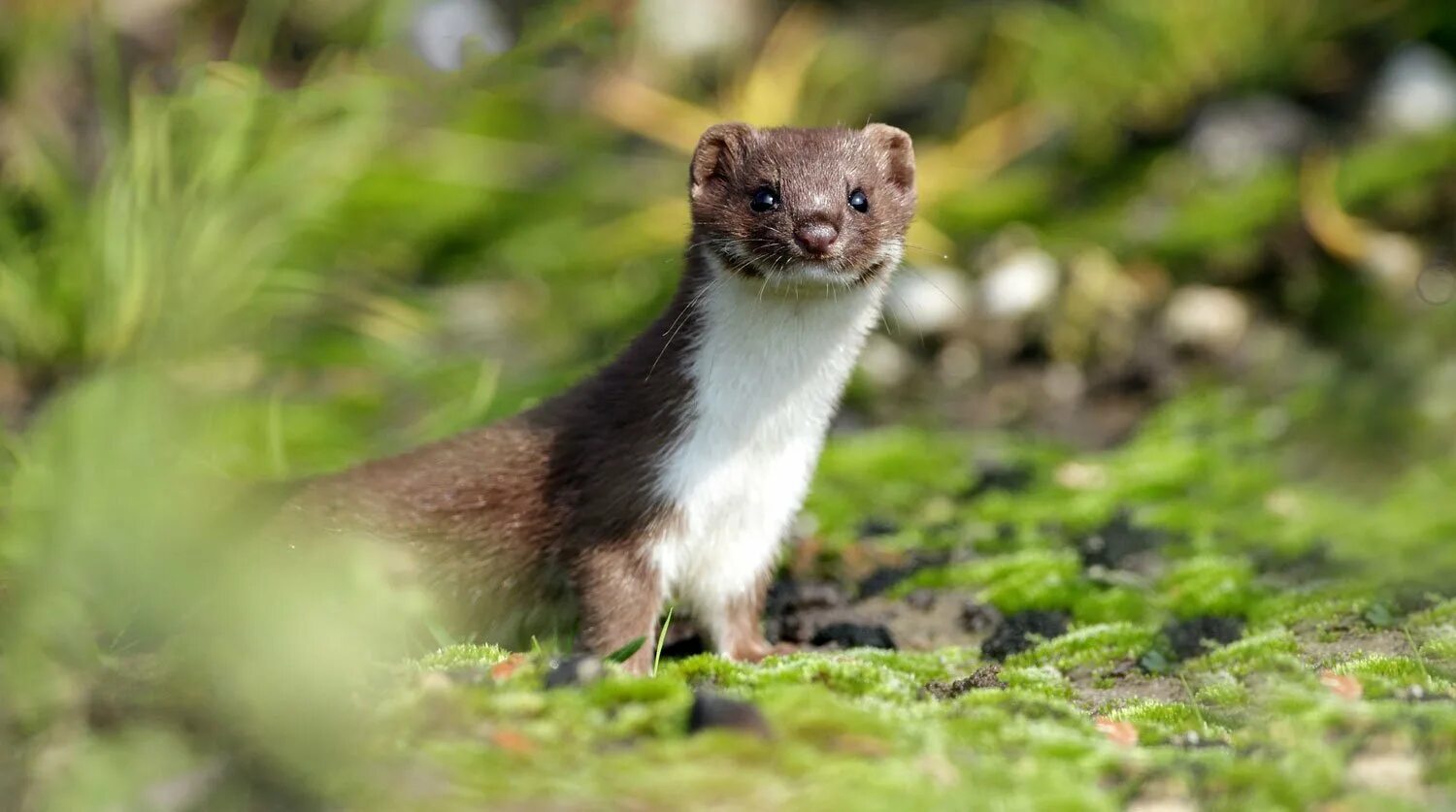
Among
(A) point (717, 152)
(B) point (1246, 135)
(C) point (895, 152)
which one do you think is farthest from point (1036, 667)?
(B) point (1246, 135)

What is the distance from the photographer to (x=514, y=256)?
11406mm

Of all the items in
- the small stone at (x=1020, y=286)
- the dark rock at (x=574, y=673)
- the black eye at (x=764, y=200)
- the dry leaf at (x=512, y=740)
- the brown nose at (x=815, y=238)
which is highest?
the black eye at (x=764, y=200)

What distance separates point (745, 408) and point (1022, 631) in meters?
1.56

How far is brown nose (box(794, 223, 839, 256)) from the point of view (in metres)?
5.11

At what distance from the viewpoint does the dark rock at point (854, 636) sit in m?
6.04

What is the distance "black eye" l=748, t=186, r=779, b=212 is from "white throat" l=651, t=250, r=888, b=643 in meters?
0.26

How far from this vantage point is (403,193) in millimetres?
12219

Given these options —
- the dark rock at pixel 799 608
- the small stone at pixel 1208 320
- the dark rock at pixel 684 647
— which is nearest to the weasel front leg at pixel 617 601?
the dark rock at pixel 684 647

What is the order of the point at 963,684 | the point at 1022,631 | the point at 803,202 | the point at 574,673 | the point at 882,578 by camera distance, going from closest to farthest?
the point at 574,673 < the point at 963,684 < the point at 803,202 < the point at 1022,631 < the point at 882,578

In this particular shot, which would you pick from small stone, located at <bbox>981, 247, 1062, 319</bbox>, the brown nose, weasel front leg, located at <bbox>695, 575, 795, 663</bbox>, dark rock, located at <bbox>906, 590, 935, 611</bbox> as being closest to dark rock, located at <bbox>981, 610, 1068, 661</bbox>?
dark rock, located at <bbox>906, 590, 935, 611</bbox>

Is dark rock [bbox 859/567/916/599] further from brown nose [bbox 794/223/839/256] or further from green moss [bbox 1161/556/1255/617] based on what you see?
brown nose [bbox 794/223/839/256]

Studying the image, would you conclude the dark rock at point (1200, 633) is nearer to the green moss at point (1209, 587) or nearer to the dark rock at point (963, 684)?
the green moss at point (1209, 587)

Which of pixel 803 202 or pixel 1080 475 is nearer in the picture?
pixel 803 202

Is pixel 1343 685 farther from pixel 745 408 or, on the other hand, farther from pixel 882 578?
pixel 882 578
